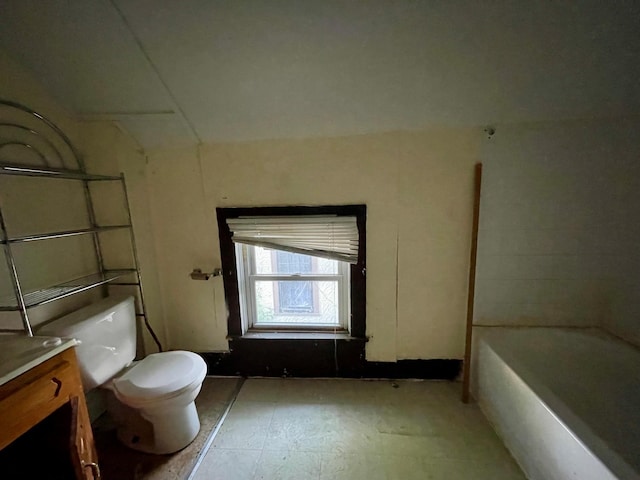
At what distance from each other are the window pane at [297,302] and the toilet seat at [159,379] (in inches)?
22.8

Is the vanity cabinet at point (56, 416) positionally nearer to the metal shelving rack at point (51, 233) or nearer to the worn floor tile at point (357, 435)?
the metal shelving rack at point (51, 233)

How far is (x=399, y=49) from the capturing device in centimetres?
119

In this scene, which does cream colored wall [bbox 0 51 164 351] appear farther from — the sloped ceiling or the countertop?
the countertop

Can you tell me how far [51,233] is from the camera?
139cm

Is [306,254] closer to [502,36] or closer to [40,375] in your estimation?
[40,375]

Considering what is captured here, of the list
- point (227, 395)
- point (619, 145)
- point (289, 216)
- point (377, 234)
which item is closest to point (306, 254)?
point (289, 216)

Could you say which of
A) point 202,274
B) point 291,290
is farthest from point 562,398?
point 202,274

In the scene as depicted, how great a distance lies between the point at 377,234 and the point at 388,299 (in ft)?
1.42

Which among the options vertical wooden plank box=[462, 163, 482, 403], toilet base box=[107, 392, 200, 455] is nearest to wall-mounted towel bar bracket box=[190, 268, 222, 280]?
toilet base box=[107, 392, 200, 455]

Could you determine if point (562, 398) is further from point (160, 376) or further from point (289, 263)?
point (160, 376)

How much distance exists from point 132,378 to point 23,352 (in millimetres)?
503

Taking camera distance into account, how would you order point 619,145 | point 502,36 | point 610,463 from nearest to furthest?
point 610,463 < point 502,36 < point 619,145

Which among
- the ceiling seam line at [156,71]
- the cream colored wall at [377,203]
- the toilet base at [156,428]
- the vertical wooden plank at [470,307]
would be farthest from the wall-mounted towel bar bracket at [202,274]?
the vertical wooden plank at [470,307]

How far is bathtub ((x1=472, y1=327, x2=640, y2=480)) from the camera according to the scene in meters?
1.01
